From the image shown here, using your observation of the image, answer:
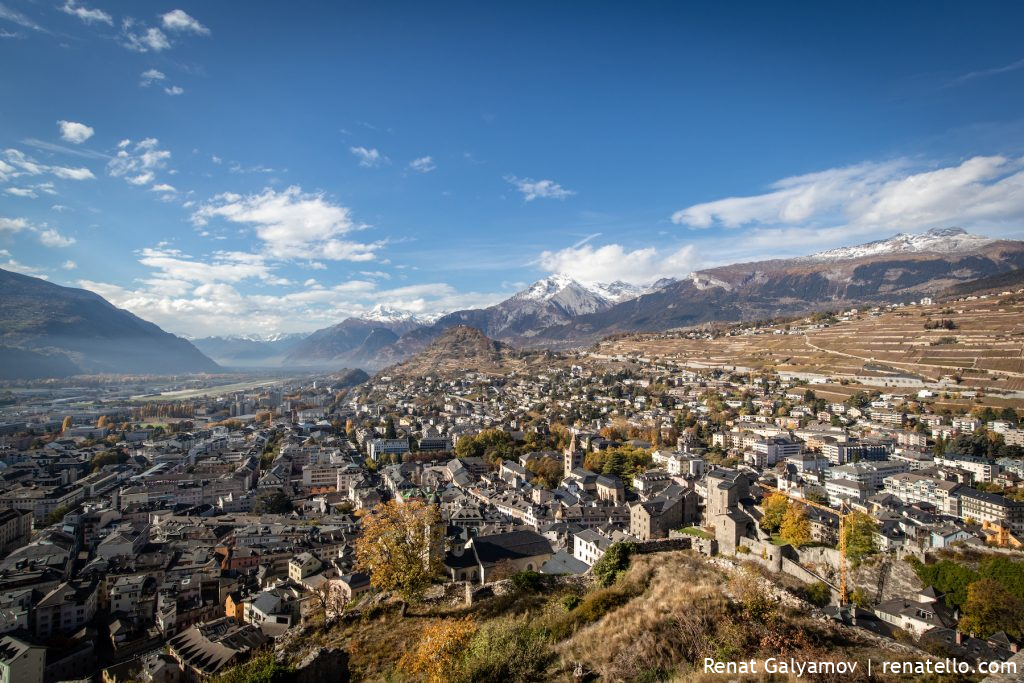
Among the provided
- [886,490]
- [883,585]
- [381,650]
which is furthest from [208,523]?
[886,490]

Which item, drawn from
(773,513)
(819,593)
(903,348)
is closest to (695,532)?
(773,513)

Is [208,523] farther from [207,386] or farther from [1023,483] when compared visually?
[207,386]

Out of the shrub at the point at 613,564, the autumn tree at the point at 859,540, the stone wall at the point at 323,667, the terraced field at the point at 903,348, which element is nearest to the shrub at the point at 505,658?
the stone wall at the point at 323,667

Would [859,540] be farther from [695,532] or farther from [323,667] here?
[323,667]

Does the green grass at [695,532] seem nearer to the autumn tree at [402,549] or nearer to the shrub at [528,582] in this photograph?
the shrub at [528,582]

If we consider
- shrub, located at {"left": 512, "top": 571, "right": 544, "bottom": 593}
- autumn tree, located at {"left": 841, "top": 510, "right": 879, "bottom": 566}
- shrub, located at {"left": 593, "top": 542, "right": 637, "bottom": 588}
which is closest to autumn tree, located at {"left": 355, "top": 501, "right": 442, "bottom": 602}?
shrub, located at {"left": 512, "top": 571, "right": 544, "bottom": 593}

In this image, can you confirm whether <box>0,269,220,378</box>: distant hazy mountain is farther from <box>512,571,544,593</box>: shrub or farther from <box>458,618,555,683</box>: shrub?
<box>458,618,555,683</box>: shrub
